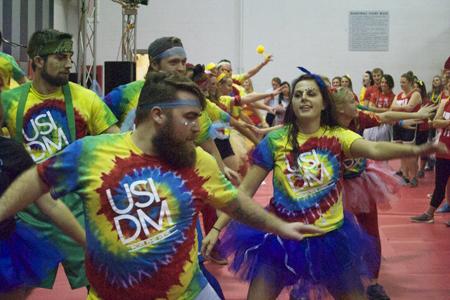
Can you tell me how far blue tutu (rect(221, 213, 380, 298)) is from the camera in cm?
388

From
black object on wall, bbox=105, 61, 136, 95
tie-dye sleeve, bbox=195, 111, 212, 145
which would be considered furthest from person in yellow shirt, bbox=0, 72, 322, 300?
black object on wall, bbox=105, 61, 136, 95

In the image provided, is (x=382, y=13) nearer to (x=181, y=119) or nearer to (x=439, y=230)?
(x=439, y=230)

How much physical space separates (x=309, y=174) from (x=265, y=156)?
0.89 ft

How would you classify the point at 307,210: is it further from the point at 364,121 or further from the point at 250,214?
the point at 364,121

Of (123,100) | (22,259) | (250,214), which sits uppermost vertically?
(123,100)

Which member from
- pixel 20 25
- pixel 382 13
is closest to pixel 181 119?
pixel 20 25

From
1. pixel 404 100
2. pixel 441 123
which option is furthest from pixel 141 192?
pixel 404 100

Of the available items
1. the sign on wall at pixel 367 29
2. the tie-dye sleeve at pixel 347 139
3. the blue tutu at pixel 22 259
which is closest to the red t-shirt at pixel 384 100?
the sign on wall at pixel 367 29

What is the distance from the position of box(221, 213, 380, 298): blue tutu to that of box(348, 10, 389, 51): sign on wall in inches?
645

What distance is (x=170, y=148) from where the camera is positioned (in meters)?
2.77

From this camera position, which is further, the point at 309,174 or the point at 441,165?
the point at 441,165

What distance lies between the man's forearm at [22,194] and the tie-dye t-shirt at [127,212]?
0.03m

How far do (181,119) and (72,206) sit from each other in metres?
1.67

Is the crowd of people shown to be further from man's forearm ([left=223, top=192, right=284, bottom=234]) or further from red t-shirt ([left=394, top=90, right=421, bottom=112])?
red t-shirt ([left=394, top=90, right=421, bottom=112])
